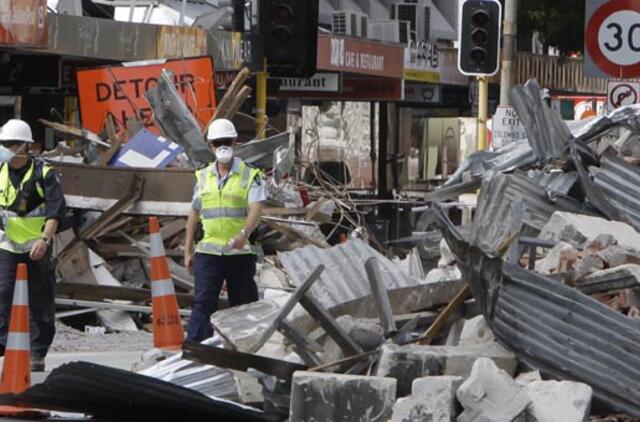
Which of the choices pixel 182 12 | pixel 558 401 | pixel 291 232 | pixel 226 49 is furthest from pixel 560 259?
pixel 182 12

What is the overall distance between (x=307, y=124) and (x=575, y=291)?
2618 cm

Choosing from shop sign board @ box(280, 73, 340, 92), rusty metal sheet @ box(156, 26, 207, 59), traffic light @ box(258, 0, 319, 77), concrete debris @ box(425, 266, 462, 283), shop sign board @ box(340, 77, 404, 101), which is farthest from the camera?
shop sign board @ box(340, 77, 404, 101)

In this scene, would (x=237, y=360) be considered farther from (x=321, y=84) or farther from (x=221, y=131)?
(x=321, y=84)

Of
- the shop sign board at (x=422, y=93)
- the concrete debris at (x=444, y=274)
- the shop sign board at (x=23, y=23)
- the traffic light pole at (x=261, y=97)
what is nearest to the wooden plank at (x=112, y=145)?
the traffic light pole at (x=261, y=97)

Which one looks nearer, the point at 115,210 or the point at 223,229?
the point at 223,229

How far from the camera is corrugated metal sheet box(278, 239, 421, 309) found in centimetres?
1149

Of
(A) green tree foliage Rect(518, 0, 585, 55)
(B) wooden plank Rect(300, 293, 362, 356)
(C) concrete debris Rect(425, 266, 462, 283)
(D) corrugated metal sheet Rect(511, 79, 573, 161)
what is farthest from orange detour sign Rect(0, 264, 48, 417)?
(A) green tree foliage Rect(518, 0, 585, 55)

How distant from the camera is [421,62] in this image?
36188 millimetres

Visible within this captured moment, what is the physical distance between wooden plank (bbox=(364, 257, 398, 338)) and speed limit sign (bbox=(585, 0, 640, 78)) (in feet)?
19.0

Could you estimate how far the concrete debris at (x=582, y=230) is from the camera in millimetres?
11875

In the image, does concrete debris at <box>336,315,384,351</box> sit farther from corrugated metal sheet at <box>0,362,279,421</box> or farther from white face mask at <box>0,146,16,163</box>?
white face mask at <box>0,146,16,163</box>

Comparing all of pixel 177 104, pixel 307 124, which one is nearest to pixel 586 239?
pixel 177 104

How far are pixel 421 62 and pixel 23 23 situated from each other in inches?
653

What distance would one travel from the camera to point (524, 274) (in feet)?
32.9
